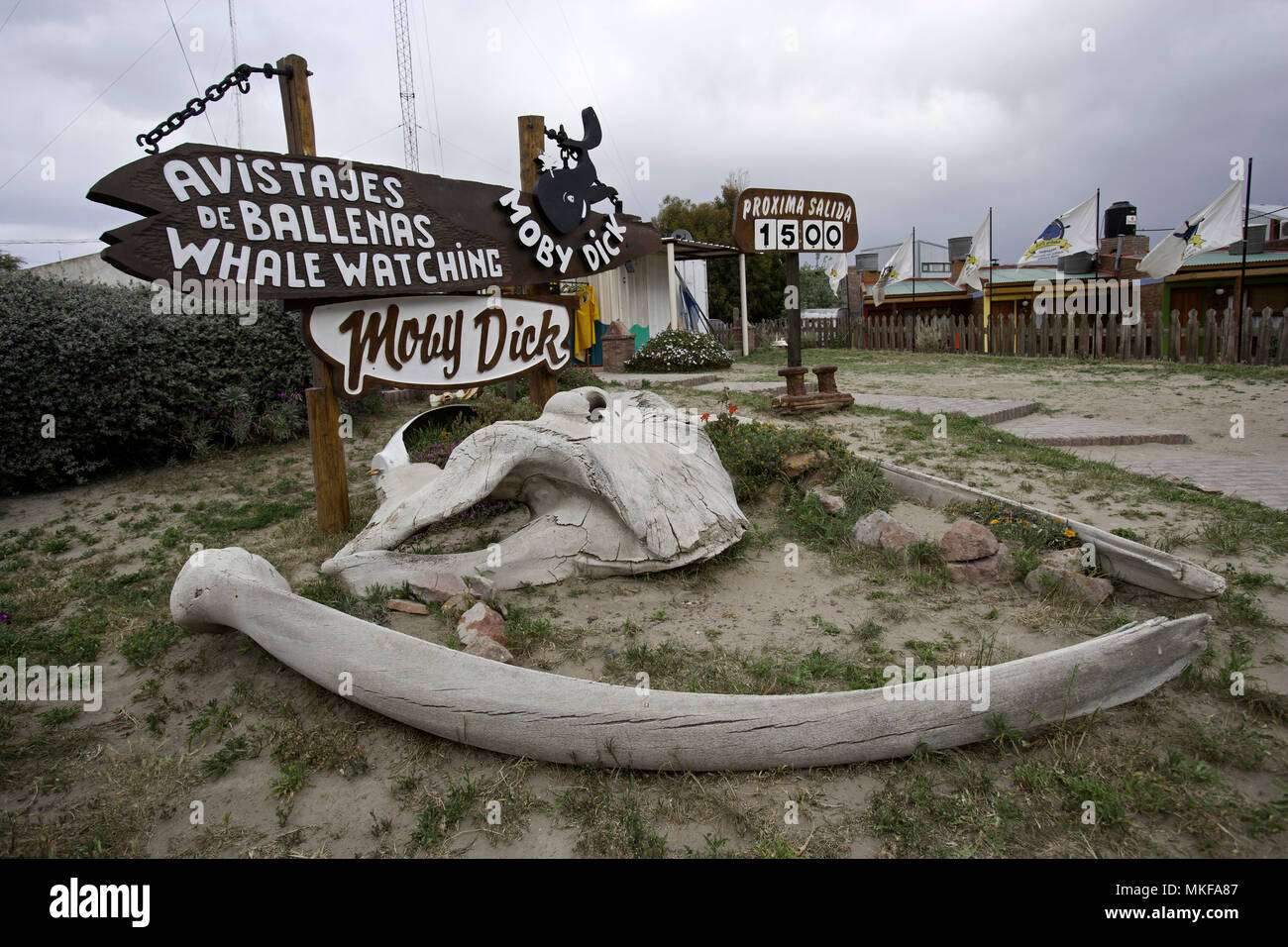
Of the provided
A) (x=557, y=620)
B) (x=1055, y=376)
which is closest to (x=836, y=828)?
(x=557, y=620)

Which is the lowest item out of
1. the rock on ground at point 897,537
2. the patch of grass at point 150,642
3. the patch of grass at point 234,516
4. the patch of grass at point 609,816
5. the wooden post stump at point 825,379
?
the patch of grass at point 609,816

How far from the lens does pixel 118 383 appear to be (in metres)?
6.68

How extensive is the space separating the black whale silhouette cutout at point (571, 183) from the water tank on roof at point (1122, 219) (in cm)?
2343

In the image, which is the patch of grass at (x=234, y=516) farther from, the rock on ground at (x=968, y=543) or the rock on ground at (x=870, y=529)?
the rock on ground at (x=968, y=543)

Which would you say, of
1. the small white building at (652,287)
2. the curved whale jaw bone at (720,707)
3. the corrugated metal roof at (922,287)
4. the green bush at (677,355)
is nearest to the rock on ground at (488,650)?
the curved whale jaw bone at (720,707)

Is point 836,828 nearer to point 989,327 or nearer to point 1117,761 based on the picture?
point 1117,761

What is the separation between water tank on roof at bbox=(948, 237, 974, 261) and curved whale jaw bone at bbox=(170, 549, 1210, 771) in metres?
28.2

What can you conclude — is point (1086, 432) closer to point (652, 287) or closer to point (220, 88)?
point (220, 88)

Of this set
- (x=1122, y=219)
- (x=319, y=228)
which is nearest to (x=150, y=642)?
(x=319, y=228)

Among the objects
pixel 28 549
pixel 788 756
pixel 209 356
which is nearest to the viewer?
pixel 788 756

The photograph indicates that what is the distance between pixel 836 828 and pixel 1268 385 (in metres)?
11.3

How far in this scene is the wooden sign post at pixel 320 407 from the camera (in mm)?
5012

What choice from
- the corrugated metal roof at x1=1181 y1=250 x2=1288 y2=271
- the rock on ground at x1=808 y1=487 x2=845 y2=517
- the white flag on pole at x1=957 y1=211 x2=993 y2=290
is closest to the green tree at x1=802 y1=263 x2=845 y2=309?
the white flag on pole at x1=957 y1=211 x2=993 y2=290
